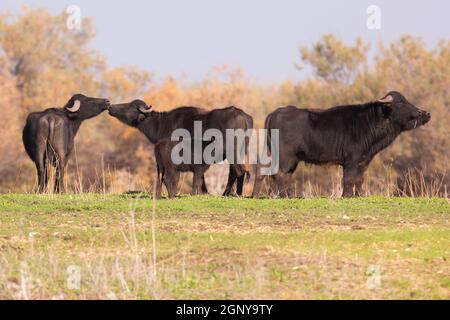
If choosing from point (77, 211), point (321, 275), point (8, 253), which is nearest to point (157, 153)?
point (77, 211)

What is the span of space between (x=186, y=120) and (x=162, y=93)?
104 ft

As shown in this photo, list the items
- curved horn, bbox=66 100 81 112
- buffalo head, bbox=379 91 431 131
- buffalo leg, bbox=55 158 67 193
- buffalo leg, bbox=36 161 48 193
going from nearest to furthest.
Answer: buffalo head, bbox=379 91 431 131
buffalo leg, bbox=55 158 67 193
buffalo leg, bbox=36 161 48 193
curved horn, bbox=66 100 81 112

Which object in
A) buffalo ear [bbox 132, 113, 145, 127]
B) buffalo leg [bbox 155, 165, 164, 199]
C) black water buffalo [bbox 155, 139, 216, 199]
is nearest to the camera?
buffalo leg [bbox 155, 165, 164, 199]

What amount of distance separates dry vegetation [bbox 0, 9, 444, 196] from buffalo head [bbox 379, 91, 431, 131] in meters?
10.5

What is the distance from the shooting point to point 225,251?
11.6 meters

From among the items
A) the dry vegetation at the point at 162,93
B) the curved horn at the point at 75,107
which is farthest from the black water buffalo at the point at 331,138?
the dry vegetation at the point at 162,93

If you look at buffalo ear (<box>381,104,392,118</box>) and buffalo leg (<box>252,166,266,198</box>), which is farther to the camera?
buffalo ear (<box>381,104,392,118</box>)

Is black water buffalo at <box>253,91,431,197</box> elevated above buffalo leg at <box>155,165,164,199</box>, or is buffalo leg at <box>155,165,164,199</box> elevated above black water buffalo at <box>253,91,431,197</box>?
black water buffalo at <box>253,91,431,197</box>

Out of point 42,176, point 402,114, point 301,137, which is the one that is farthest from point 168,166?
point 402,114

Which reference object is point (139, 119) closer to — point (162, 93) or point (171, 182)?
point (171, 182)

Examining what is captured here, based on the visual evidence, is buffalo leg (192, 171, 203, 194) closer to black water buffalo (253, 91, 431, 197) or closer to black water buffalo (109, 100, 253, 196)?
black water buffalo (109, 100, 253, 196)

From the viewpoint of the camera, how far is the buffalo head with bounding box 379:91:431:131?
19.6m

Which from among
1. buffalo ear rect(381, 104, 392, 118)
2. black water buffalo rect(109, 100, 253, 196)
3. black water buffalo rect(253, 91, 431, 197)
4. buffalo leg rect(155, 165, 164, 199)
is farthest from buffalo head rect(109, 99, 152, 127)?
buffalo ear rect(381, 104, 392, 118)
